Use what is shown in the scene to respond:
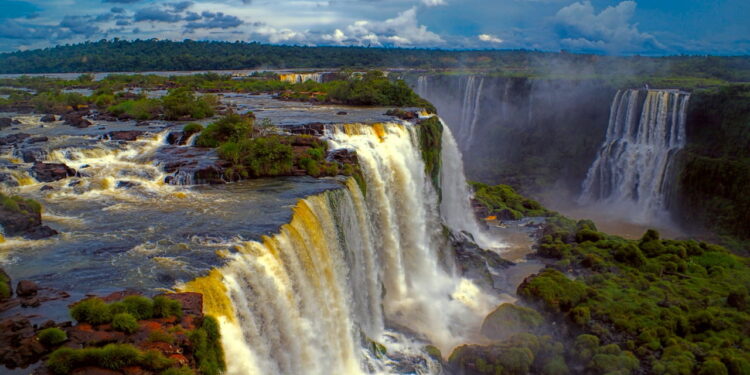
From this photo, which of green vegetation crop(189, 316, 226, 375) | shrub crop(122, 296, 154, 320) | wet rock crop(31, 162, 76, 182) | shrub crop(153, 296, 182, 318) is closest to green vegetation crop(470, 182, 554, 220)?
wet rock crop(31, 162, 76, 182)

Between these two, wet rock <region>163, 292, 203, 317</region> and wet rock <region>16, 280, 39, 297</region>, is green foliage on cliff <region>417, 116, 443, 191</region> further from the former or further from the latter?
wet rock <region>16, 280, 39, 297</region>

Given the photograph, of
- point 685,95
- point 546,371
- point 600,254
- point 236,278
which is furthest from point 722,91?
point 236,278

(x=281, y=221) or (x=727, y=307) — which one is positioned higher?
(x=281, y=221)

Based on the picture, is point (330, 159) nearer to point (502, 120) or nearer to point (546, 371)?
point (546, 371)

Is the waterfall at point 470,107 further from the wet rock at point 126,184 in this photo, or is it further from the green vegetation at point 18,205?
the green vegetation at point 18,205

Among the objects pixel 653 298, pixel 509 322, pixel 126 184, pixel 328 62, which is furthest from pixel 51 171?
pixel 328 62

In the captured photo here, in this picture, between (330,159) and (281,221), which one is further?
(330,159)
